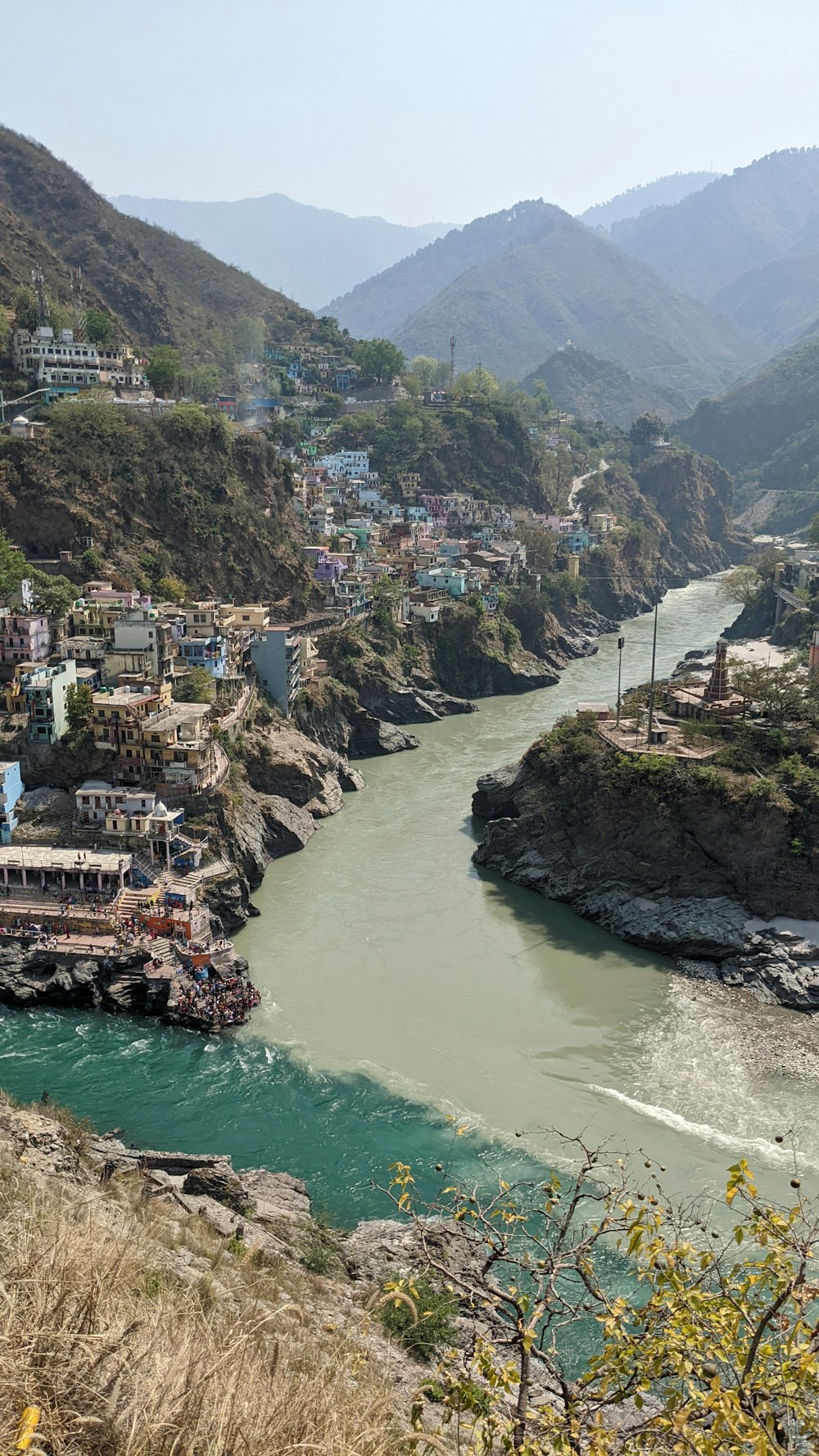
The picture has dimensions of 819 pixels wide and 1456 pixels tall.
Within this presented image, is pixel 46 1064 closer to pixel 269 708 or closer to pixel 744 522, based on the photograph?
pixel 269 708

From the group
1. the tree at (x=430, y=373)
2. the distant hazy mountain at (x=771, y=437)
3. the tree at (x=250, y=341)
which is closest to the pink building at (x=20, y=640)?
the tree at (x=250, y=341)

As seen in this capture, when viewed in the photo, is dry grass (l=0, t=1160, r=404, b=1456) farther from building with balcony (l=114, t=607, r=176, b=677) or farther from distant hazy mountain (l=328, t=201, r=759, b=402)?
distant hazy mountain (l=328, t=201, r=759, b=402)

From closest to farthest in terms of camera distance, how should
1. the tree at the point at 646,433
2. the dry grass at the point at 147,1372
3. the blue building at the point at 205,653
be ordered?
the dry grass at the point at 147,1372, the blue building at the point at 205,653, the tree at the point at 646,433

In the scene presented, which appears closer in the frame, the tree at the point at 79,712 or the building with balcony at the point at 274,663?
the tree at the point at 79,712

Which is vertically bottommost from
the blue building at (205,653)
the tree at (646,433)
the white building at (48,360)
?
the blue building at (205,653)

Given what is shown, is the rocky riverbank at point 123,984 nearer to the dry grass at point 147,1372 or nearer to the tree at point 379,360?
the dry grass at point 147,1372

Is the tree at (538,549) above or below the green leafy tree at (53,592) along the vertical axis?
above

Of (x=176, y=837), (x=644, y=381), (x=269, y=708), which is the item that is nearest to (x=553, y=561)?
(x=269, y=708)
